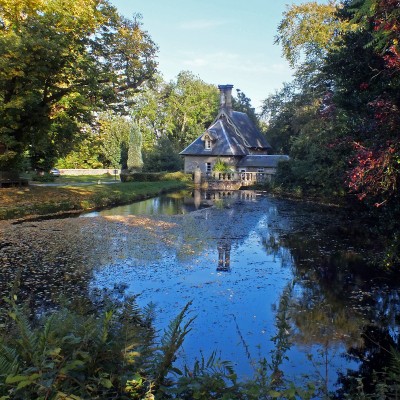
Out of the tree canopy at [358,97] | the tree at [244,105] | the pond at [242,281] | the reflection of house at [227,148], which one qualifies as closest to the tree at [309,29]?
the tree canopy at [358,97]

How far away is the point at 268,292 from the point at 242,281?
0.82 m

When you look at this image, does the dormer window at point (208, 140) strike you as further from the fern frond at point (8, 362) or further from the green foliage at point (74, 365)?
the fern frond at point (8, 362)

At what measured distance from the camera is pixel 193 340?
5680 mm

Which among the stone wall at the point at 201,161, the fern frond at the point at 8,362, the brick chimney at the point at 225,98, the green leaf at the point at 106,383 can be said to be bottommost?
the green leaf at the point at 106,383

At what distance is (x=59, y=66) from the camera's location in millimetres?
18484

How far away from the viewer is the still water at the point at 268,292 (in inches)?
207

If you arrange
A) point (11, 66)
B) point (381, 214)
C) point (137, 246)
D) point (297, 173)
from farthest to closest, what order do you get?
point (297, 173)
point (11, 66)
point (137, 246)
point (381, 214)

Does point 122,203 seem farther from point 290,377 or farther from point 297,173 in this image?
point 290,377

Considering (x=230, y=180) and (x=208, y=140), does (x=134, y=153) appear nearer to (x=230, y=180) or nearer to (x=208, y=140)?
(x=208, y=140)

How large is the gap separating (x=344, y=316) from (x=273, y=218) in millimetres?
11970

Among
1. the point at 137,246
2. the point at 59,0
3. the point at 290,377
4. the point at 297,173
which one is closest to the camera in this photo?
the point at 290,377

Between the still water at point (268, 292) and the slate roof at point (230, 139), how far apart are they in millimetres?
29928

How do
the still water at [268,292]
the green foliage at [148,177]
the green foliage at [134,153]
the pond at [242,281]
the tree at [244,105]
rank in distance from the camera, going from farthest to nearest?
the tree at [244,105] → the green foliage at [134,153] → the green foliage at [148,177] → the pond at [242,281] → the still water at [268,292]

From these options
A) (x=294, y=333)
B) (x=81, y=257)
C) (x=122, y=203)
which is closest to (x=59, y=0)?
(x=122, y=203)
